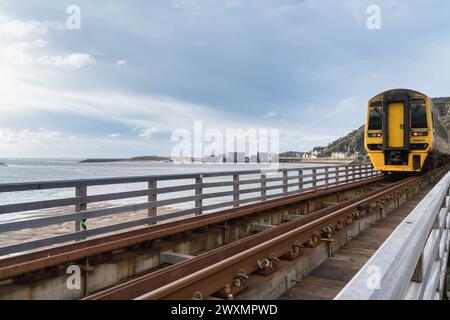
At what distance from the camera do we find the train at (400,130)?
15281mm

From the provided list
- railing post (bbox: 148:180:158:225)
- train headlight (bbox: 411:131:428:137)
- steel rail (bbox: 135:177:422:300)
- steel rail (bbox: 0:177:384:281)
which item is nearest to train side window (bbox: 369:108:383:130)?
train headlight (bbox: 411:131:428:137)

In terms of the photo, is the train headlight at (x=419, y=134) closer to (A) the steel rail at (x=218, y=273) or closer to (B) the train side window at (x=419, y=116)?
(B) the train side window at (x=419, y=116)

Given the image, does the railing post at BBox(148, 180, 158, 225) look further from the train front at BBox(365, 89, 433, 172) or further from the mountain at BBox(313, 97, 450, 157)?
the mountain at BBox(313, 97, 450, 157)

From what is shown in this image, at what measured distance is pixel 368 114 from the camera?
16.6 meters

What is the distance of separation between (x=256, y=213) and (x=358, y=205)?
2.32 m

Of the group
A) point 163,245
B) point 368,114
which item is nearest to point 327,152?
point 368,114

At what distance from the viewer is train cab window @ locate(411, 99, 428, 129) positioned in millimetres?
15266

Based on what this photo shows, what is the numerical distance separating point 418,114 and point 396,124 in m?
0.97

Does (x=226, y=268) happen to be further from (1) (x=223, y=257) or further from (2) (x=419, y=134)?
(2) (x=419, y=134)

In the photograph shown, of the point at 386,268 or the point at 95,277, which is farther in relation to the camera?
the point at 95,277

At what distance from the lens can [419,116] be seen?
15.4 metres

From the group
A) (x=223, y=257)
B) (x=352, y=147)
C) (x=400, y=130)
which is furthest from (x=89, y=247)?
(x=352, y=147)

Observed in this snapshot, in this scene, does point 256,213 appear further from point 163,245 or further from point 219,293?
point 219,293

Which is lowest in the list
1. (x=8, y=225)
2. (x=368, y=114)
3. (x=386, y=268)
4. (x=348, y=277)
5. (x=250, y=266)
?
(x=348, y=277)
